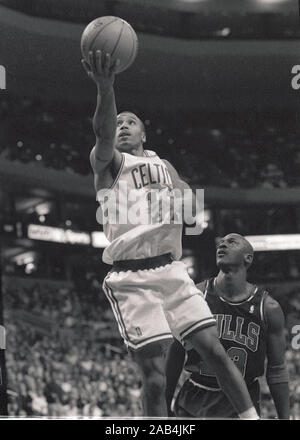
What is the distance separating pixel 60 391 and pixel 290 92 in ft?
7.98

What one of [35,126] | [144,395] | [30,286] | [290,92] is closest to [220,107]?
[290,92]

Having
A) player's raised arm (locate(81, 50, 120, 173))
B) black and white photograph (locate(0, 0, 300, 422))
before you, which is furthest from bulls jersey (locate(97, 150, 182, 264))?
player's raised arm (locate(81, 50, 120, 173))

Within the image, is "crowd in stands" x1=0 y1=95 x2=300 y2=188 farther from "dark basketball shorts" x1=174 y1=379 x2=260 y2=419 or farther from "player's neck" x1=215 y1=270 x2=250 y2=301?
"dark basketball shorts" x1=174 y1=379 x2=260 y2=419

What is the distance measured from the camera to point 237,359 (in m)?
4.33

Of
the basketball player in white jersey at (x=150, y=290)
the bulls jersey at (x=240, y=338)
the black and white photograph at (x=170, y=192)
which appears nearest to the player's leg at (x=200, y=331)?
the basketball player in white jersey at (x=150, y=290)

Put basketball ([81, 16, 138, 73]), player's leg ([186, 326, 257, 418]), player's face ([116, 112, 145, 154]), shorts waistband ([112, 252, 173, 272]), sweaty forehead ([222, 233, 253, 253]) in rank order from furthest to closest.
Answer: sweaty forehead ([222, 233, 253, 253]) → player's face ([116, 112, 145, 154]) → shorts waistband ([112, 252, 173, 272]) → player's leg ([186, 326, 257, 418]) → basketball ([81, 16, 138, 73])

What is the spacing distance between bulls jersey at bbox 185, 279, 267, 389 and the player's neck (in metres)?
0.04

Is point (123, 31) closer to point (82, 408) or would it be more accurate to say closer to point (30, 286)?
point (30, 286)

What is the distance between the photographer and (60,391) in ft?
15.6

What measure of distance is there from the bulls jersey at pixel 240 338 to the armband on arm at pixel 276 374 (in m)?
0.05

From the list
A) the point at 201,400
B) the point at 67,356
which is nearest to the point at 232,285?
the point at 201,400

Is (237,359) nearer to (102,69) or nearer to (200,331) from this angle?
(200,331)

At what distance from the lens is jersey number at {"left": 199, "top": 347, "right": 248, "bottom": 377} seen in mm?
4320
